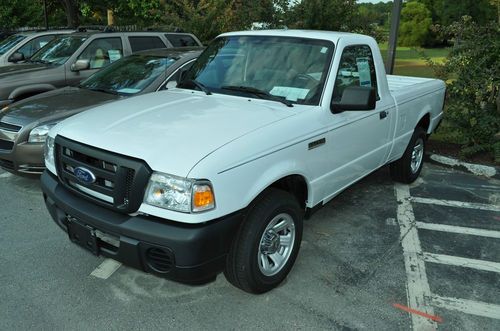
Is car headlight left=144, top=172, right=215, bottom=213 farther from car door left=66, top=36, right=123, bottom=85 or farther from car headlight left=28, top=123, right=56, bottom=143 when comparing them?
car door left=66, top=36, right=123, bottom=85

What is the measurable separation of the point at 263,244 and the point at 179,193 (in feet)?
2.79

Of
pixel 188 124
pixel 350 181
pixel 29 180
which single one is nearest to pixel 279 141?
pixel 188 124

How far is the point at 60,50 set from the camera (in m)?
7.80

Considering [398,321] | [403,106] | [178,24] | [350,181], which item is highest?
[178,24]

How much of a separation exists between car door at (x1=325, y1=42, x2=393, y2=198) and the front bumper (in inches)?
120

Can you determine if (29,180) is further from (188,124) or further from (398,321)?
(398,321)

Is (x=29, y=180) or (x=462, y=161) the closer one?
(x=29, y=180)

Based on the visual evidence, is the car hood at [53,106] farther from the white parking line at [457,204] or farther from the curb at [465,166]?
the curb at [465,166]

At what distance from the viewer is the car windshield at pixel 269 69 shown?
3688 millimetres

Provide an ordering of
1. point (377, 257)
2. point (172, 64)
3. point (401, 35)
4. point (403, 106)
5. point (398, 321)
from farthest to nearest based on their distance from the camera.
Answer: point (401, 35), point (172, 64), point (403, 106), point (377, 257), point (398, 321)

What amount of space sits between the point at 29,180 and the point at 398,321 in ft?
15.0

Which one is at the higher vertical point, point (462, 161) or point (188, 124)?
point (188, 124)

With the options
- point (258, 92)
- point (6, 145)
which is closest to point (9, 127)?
point (6, 145)

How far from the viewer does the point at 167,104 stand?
366cm
